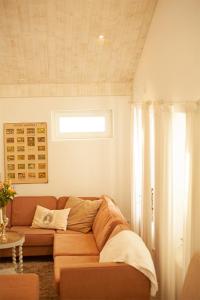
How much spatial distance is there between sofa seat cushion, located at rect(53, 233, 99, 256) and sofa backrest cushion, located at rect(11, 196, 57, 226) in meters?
0.76

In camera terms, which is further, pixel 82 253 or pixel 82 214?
pixel 82 214

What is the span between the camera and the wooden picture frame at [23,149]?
5.56 meters

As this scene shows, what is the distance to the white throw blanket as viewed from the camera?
2787mm

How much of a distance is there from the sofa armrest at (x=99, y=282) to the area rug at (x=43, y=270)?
769 mm

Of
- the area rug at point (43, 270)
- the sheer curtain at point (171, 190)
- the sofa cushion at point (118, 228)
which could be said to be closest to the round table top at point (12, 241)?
the area rug at point (43, 270)

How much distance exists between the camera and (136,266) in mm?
2781

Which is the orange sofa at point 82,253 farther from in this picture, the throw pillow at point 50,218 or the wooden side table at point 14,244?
the wooden side table at point 14,244

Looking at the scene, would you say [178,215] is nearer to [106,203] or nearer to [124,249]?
[124,249]

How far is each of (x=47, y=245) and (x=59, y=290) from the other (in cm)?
169

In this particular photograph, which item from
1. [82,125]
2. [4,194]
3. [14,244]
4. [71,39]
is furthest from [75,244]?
[71,39]

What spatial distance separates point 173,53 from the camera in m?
3.26

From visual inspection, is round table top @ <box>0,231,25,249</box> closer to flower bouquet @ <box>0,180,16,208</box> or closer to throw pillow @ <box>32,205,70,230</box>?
flower bouquet @ <box>0,180,16,208</box>

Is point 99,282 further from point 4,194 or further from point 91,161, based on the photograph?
point 91,161

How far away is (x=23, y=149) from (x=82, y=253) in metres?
2.43
